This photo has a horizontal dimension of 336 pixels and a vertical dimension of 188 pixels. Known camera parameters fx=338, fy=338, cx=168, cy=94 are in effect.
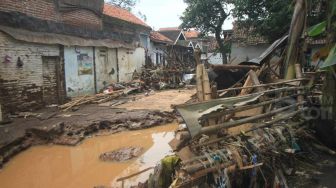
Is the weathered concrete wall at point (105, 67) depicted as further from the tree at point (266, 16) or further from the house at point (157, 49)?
the tree at point (266, 16)

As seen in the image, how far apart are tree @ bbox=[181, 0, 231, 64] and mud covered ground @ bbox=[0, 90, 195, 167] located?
43.8ft

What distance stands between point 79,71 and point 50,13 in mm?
2949

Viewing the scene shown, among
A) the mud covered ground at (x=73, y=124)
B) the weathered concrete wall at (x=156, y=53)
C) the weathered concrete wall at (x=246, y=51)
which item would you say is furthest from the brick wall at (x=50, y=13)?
the weathered concrete wall at (x=246, y=51)

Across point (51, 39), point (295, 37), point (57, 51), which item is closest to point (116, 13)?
point (57, 51)

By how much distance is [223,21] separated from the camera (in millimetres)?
25547

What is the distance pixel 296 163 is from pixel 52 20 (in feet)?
39.3

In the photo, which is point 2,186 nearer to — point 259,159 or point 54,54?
point 259,159

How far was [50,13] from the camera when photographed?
14.3 metres

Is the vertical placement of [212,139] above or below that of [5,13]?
below

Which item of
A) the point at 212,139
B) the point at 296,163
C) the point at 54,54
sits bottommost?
the point at 296,163

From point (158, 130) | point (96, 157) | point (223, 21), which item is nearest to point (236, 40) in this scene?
point (223, 21)

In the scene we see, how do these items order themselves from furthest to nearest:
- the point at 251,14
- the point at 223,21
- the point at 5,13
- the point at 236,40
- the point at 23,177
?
1. the point at 223,21
2. the point at 236,40
3. the point at 251,14
4. the point at 5,13
5. the point at 23,177

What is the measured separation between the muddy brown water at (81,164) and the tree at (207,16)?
16772 millimetres

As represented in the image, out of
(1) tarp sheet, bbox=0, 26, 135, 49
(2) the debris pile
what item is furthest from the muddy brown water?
(1) tarp sheet, bbox=0, 26, 135, 49
